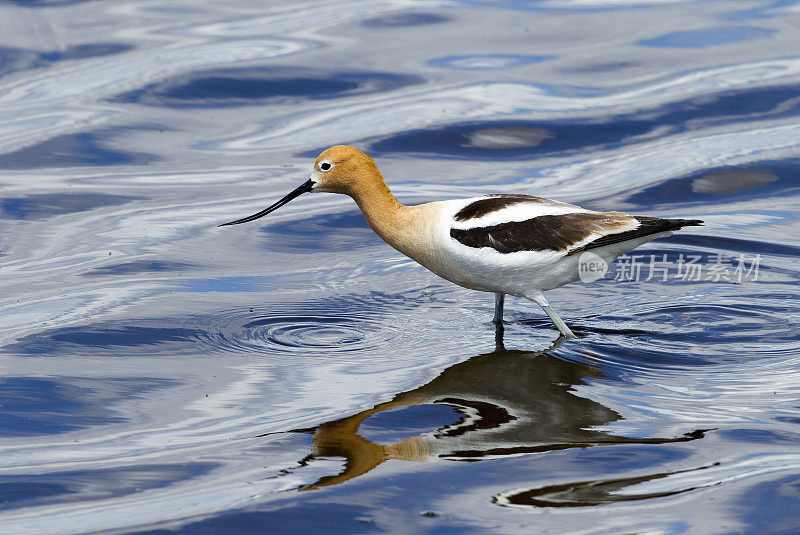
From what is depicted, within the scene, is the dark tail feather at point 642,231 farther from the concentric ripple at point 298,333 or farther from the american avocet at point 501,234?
the concentric ripple at point 298,333

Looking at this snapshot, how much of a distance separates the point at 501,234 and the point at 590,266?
715 mm

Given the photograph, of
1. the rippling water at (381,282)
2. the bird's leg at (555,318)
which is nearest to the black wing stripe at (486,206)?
the bird's leg at (555,318)

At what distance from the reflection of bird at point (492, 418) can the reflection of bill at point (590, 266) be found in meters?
0.68

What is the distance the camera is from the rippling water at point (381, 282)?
582 centimetres

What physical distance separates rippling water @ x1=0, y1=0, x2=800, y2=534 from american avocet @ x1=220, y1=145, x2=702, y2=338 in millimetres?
483

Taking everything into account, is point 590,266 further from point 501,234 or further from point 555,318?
point 501,234

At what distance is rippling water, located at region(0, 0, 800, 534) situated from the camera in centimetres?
582

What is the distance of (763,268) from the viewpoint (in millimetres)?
9414

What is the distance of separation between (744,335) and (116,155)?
297 inches

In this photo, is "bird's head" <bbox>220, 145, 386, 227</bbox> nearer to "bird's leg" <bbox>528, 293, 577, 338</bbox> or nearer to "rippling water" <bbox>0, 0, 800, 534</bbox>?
"rippling water" <bbox>0, 0, 800, 534</bbox>

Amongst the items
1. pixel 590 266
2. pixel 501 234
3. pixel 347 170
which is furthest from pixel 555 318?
pixel 347 170

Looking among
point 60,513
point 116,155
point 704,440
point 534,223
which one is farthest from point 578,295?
point 116,155

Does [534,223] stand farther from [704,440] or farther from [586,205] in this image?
[586,205]

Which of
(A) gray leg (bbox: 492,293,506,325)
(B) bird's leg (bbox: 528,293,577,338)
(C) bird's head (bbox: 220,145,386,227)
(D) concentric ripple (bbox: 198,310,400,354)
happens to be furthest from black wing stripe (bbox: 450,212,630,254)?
Answer: (D) concentric ripple (bbox: 198,310,400,354)
